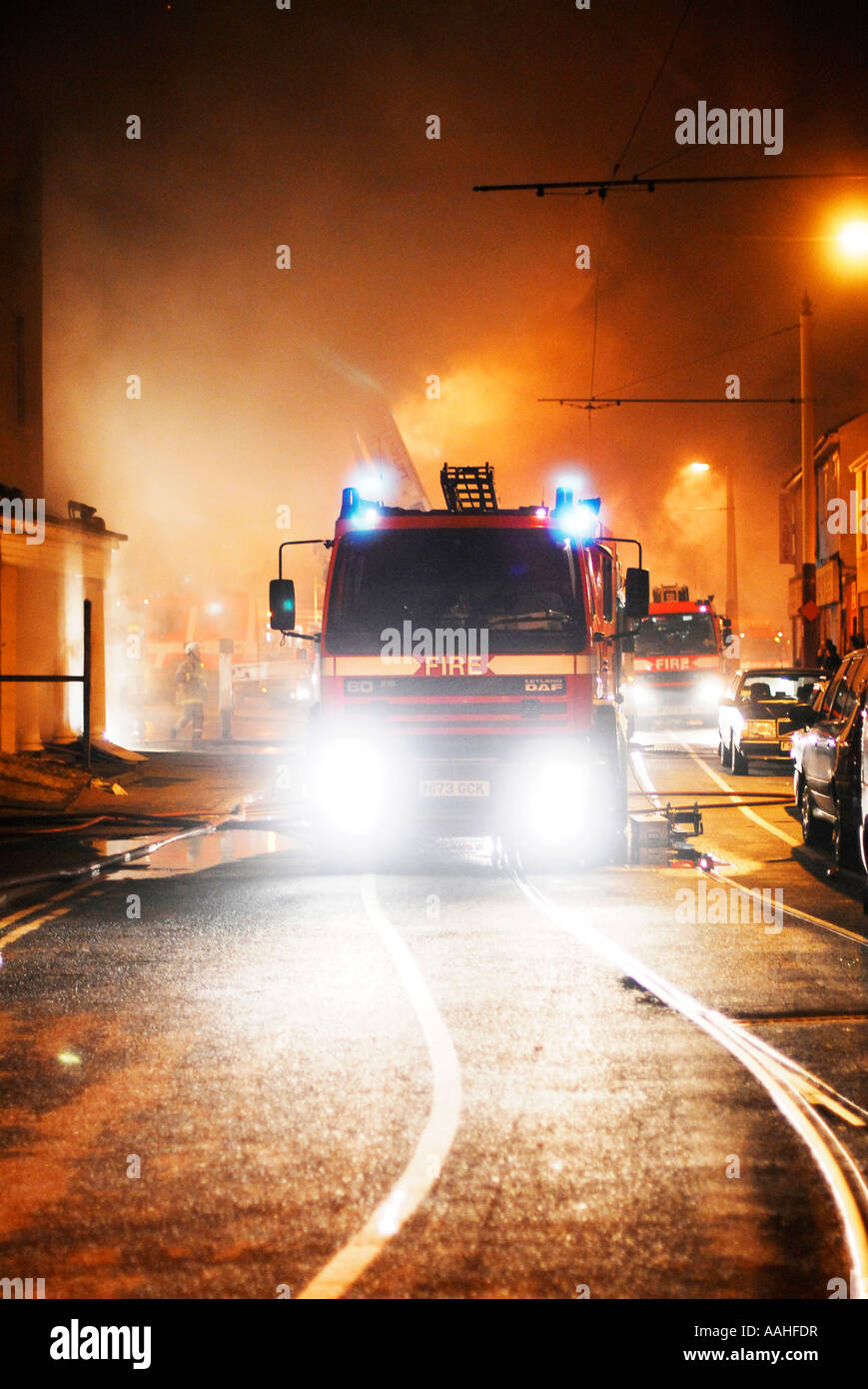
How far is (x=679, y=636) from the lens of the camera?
4206 cm

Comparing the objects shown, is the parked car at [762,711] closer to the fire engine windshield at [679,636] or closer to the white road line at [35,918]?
the white road line at [35,918]

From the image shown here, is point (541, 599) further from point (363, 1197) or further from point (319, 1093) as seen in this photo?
point (363, 1197)

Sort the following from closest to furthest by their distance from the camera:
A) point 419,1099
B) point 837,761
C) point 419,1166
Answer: point 419,1166 → point 419,1099 → point 837,761

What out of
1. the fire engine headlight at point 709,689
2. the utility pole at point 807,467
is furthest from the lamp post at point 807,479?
the fire engine headlight at point 709,689

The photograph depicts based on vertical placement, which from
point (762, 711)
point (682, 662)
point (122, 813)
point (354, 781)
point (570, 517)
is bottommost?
point (122, 813)

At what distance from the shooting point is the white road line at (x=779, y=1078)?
14.3 ft

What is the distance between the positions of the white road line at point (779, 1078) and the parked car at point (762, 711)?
14.4 metres

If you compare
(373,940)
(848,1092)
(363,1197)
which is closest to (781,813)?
(373,940)

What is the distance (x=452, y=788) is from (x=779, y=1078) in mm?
6574

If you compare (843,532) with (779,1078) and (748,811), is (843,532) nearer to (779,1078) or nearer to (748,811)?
(748,811)

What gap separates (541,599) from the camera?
12359 millimetres

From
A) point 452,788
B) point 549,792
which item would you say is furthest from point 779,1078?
point 452,788

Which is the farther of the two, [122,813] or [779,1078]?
[122,813]
